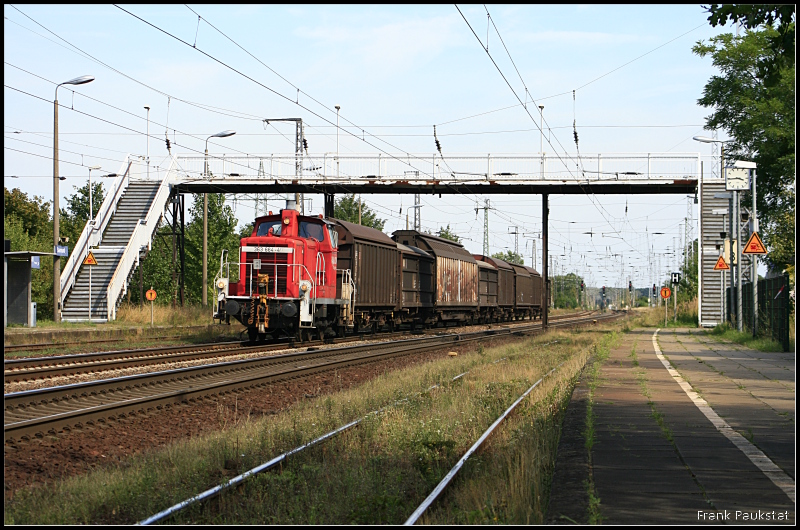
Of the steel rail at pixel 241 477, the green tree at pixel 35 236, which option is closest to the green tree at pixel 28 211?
the green tree at pixel 35 236

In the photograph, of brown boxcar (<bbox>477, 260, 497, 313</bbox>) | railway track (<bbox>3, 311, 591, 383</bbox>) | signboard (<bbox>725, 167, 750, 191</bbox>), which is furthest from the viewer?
brown boxcar (<bbox>477, 260, 497, 313</bbox>)

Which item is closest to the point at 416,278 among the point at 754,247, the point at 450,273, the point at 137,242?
the point at 450,273

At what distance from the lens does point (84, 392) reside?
12266mm

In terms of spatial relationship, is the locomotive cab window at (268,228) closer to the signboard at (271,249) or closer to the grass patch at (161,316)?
the signboard at (271,249)

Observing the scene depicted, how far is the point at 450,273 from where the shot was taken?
37.4 metres

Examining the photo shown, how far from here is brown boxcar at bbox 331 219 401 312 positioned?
2594cm

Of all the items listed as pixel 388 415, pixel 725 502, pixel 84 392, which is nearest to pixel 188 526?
pixel 725 502

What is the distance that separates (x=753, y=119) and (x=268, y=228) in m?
26.0

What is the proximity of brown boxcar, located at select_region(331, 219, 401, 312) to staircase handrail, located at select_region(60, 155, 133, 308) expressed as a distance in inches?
624

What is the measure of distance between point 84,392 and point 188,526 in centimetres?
742

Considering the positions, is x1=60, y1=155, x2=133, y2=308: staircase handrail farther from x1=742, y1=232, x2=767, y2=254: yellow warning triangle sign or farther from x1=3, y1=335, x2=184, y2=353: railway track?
x1=742, y1=232, x2=767, y2=254: yellow warning triangle sign

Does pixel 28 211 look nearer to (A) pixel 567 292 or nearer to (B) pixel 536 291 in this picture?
(B) pixel 536 291

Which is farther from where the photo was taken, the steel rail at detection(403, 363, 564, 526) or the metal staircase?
the metal staircase

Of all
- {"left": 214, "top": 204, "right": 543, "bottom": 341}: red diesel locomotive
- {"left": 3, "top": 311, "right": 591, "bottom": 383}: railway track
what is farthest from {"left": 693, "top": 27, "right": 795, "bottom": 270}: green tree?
{"left": 3, "top": 311, "right": 591, "bottom": 383}: railway track
